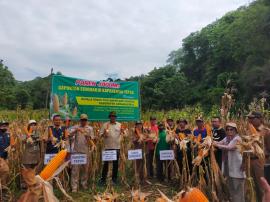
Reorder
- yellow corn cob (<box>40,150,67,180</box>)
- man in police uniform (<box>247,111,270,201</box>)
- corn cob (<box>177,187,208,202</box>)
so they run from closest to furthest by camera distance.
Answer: corn cob (<box>177,187,208,202</box>) < yellow corn cob (<box>40,150,67,180</box>) < man in police uniform (<box>247,111,270,201</box>)

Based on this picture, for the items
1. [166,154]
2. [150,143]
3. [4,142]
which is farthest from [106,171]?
[4,142]

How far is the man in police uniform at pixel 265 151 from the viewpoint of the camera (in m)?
4.25

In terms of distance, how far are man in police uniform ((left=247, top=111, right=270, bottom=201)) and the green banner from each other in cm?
342

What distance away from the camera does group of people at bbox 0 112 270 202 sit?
445 cm

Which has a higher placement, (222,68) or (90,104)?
(222,68)

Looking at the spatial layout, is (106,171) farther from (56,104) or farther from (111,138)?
(56,104)

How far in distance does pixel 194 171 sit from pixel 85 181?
2220 mm

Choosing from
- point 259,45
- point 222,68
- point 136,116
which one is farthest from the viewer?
point 222,68

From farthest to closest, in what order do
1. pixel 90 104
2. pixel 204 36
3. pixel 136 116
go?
pixel 204 36 < pixel 136 116 < pixel 90 104

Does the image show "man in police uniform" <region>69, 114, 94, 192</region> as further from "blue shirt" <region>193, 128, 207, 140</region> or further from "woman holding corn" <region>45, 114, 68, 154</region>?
"blue shirt" <region>193, 128, 207, 140</region>

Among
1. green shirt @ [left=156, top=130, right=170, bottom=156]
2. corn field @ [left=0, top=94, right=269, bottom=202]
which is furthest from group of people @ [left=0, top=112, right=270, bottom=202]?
corn field @ [left=0, top=94, right=269, bottom=202]

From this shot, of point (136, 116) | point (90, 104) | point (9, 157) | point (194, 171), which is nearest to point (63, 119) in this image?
point (90, 104)

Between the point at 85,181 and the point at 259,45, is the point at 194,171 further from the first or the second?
the point at 259,45

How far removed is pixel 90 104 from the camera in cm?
679
